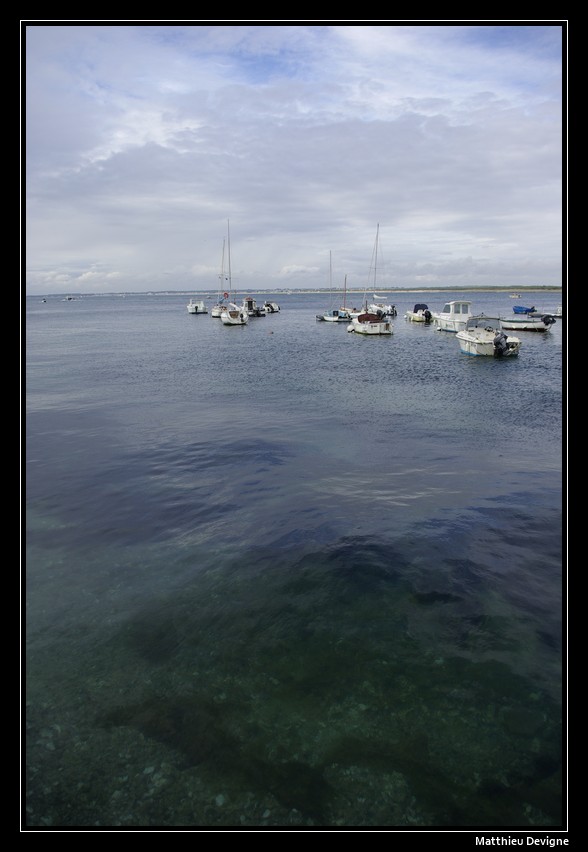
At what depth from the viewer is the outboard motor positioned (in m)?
50.8

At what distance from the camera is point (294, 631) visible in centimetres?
988

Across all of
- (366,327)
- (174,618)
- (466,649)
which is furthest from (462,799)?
(366,327)

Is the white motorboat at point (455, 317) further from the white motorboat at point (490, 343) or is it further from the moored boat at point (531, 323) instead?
the white motorboat at point (490, 343)

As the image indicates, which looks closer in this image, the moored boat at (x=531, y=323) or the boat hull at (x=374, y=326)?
the boat hull at (x=374, y=326)

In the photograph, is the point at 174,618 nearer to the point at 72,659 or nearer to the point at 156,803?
the point at 72,659

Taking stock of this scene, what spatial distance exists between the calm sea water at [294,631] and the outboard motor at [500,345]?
29.9m

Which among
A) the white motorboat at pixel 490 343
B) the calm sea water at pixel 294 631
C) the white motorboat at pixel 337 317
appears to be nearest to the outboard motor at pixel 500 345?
the white motorboat at pixel 490 343

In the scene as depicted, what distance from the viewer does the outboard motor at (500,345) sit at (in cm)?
5081

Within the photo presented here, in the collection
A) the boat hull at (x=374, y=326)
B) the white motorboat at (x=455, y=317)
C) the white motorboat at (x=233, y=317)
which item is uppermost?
the white motorboat at (x=233, y=317)

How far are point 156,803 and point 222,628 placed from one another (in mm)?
3575

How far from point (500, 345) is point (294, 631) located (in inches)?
1879

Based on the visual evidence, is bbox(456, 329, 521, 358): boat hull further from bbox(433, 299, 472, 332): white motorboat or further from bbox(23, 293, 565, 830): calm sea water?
bbox(23, 293, 565, 830): calm sea water

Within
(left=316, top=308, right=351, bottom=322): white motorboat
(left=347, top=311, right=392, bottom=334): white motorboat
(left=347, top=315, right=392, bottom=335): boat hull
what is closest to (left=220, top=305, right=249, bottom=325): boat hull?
(left=316, top=308, right=351, bottom=322): white motorboat
